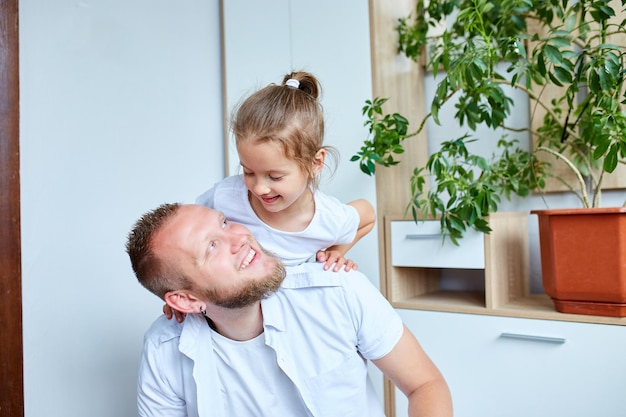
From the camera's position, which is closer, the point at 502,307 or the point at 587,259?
the point at 587,259

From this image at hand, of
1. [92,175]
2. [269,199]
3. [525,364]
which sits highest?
[92,175]

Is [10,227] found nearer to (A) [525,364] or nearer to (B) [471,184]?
(B) [471,184]

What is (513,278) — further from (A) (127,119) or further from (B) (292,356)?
(A) (127,119)

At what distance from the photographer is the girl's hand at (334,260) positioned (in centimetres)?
125

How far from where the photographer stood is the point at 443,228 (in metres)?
1.71

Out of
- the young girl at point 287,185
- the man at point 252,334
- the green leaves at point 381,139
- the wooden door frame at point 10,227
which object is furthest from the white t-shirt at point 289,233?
the wooden door frame at point 10,227

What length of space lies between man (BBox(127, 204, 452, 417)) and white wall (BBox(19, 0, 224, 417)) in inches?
→ 17.5

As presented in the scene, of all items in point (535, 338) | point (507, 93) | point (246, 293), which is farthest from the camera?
point (507, 93)

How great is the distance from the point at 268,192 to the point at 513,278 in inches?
42.5

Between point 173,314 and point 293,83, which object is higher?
point 293,83

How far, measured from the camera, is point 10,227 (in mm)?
1401

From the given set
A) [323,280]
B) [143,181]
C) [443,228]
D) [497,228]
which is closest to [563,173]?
[497,228]

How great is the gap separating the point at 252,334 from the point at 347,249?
372mm

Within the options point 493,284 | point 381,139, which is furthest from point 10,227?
point 493,284
